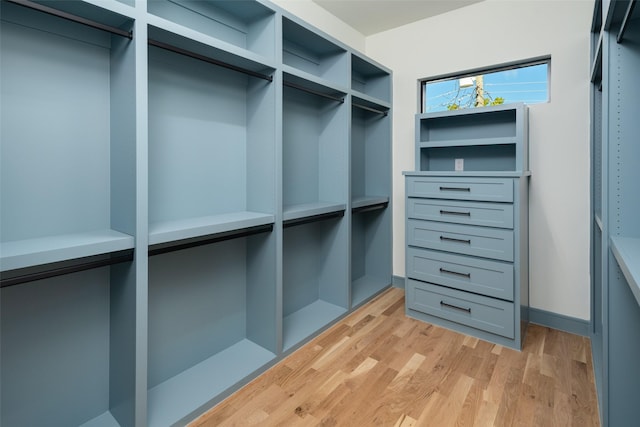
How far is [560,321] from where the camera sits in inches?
94.2

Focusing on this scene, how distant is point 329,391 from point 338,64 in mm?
2221

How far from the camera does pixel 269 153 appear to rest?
1962 mm

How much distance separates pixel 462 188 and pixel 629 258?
1.31 m

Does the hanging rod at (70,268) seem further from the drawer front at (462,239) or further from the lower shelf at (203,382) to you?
the drawer front at (462,239)

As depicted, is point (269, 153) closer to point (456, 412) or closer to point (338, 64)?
point (338, 64)

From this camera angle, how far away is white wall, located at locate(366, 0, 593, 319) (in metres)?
2.27

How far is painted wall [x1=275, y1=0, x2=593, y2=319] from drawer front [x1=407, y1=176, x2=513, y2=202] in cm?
53

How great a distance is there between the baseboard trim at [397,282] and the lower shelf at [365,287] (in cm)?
5

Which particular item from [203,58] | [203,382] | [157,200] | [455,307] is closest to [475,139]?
[455,307]

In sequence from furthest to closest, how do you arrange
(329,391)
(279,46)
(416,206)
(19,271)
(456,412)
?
1. (416,206)
2. (279,46)
3. (329,391)
4. (456,412)
5. (19,271)

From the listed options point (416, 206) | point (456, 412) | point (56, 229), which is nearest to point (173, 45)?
point (56, 229)

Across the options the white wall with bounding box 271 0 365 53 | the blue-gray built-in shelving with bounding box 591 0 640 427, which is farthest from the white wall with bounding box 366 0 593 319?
the blue-gray built-in shelving with bounding box 591 0 640 427

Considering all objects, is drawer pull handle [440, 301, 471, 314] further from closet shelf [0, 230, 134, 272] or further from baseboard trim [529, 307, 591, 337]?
closet shelf [0, 230, 134, 272]

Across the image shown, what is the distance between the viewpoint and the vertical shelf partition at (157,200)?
4.15ft
